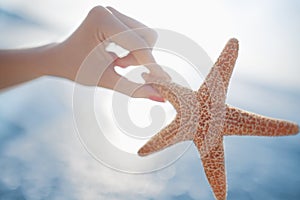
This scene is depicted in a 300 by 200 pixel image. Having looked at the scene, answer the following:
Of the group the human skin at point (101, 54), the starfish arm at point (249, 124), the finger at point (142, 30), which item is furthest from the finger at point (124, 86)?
the starfish arm at point (249, 124)

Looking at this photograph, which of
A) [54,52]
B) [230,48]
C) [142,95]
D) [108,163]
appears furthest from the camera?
[230,48]

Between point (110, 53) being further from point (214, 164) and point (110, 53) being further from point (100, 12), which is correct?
point (214, 164)

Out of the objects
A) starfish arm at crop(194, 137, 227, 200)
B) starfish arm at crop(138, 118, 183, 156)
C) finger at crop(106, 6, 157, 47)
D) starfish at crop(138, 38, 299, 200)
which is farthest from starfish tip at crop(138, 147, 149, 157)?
finger at crop(106, 6, 157, 47)

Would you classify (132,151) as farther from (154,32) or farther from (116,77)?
(154,32)

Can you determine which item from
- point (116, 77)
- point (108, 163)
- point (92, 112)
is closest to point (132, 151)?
point (108, 163)

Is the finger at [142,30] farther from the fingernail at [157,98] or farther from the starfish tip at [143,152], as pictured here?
the starfish tip at [143,152]

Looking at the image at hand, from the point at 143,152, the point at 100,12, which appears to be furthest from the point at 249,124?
the point at 100,12
